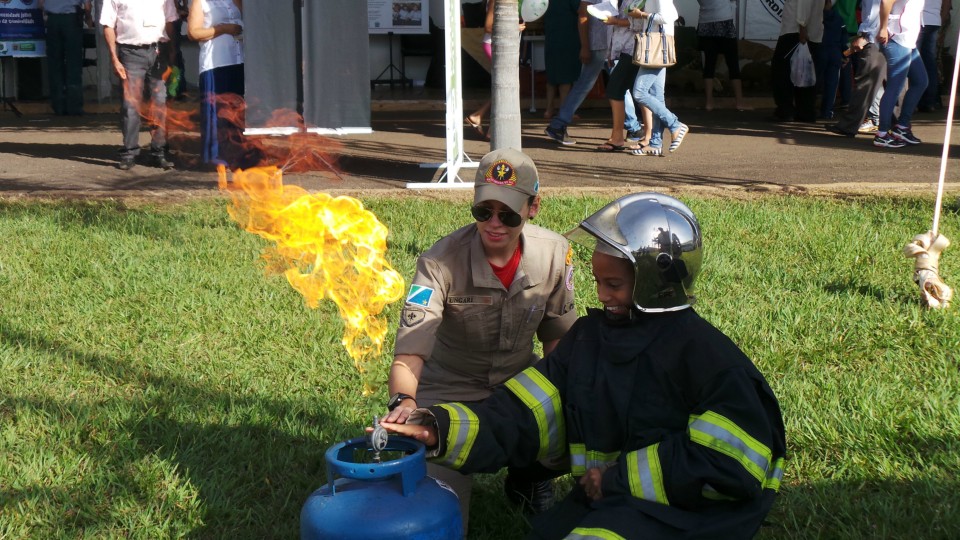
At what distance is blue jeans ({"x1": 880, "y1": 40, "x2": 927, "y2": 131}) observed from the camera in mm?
10930

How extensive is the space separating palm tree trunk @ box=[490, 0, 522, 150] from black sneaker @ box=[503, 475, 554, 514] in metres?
4.79

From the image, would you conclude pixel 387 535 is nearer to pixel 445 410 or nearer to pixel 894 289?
pixel 445 410

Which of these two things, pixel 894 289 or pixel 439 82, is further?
pixel 439 82

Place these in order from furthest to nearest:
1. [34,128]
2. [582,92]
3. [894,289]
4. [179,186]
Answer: [34,128]
[582,92]
[179,186]
[894,289]

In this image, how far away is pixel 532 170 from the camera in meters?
3.78

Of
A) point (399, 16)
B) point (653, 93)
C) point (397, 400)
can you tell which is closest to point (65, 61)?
point (399, 16)

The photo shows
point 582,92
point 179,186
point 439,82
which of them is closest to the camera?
point 179,186

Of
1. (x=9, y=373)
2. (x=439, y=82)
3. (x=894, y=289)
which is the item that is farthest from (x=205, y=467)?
(x=439, y=82)

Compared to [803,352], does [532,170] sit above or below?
above

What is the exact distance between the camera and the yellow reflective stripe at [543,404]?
3.17m

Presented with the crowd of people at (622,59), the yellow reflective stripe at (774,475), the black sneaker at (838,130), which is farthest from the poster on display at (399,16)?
the yellow reflective stripe at (774,475)

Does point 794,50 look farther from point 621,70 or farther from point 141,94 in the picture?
point 141,94

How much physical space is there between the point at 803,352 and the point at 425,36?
15772mm

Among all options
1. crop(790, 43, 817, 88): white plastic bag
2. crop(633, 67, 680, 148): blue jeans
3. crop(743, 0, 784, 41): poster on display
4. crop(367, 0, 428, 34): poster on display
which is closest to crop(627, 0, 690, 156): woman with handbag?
crop(633, 67, 680, 148): blue jeans
